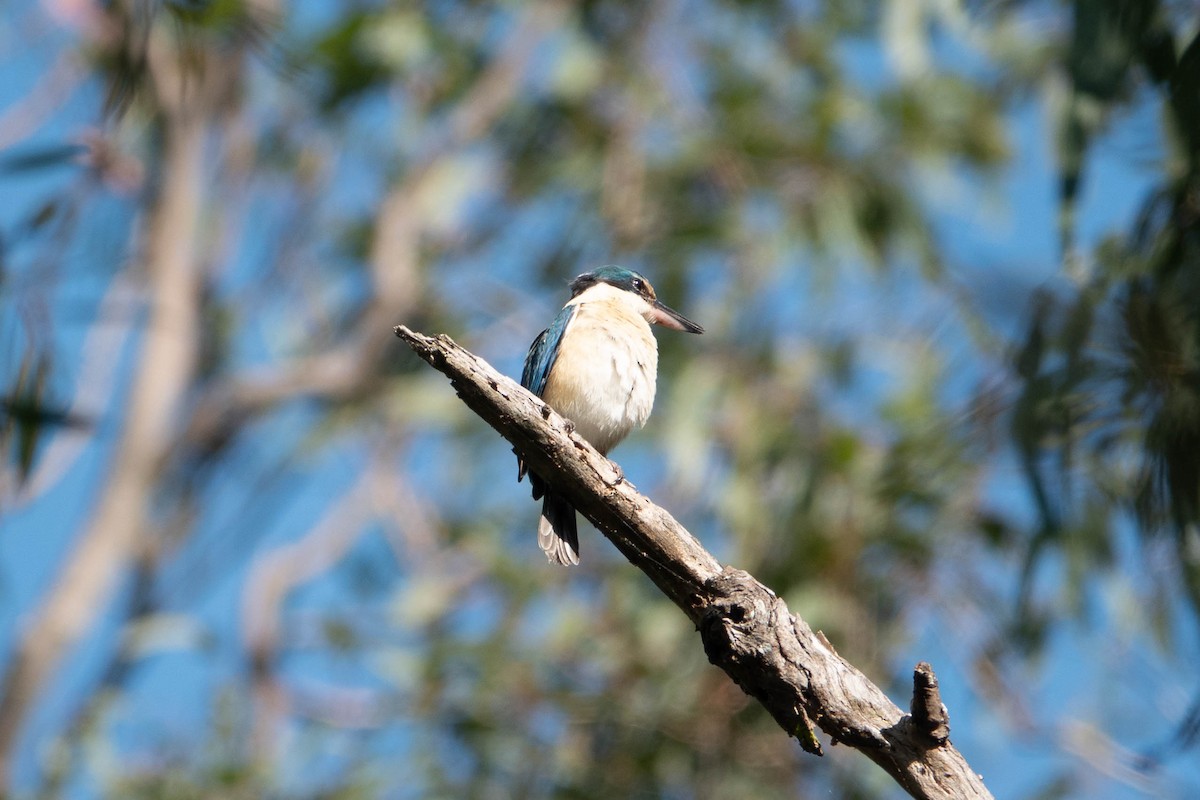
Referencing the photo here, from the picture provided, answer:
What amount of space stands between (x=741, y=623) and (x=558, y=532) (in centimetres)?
132

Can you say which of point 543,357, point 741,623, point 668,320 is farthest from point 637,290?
point 741,623

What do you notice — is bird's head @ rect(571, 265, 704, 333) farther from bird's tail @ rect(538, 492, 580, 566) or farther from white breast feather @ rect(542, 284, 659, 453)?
bird's tail @ rect(538, 492, 580, 566)

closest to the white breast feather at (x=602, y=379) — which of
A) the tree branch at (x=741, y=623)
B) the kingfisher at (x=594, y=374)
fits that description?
the kingfisher at (x=594, y=374)

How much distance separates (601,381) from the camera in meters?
4.27

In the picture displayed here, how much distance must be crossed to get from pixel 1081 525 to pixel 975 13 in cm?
209

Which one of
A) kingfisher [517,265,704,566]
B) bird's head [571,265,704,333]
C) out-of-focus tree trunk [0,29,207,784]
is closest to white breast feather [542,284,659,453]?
kingfisher [517,265,704,566]

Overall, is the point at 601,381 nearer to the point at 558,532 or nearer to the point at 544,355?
the point at 544,355

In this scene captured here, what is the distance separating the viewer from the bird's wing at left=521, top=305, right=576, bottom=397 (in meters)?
4.39

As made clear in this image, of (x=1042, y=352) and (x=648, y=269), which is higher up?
(x=648, y=269)

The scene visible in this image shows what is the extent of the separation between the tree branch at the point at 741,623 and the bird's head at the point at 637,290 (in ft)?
7.21

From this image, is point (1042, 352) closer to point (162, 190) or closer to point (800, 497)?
point (800, 497)

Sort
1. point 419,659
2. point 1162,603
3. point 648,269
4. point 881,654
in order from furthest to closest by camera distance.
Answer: point 648,269, point 419,659, point 881,654, point 1162,603

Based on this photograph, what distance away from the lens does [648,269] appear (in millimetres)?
8023

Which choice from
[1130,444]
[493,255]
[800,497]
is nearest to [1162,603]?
[1130,444]
